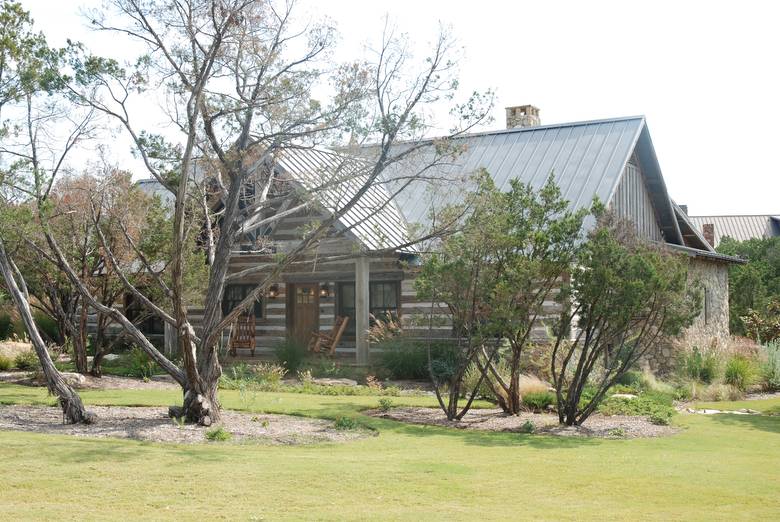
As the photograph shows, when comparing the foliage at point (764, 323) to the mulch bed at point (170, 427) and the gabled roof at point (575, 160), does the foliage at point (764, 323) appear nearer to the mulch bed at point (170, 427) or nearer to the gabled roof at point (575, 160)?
the gabled roof at point (575, 160)

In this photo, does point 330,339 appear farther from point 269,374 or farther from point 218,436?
point 218,436

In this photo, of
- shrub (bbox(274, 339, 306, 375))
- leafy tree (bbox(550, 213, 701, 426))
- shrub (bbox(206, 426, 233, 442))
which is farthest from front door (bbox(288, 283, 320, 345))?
shrub (bbox(206, 426, 233, 442))

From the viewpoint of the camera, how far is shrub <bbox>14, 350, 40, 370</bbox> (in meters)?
21.4

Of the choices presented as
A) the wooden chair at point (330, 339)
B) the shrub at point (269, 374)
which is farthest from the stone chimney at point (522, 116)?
the shrub at point (269, 374)

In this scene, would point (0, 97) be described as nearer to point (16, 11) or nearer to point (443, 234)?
point (16, 11)

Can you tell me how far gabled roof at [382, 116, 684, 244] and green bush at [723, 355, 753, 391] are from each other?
14.9 feet

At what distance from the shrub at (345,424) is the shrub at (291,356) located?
8421 mm

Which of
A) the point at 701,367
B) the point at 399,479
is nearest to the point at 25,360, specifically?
the point at 399,479

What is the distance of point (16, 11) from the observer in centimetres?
1374

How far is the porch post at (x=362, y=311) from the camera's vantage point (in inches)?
835

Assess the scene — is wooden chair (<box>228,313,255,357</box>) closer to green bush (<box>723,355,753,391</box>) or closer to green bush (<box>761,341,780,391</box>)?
green bush (<box>723,355,753,391</box>)

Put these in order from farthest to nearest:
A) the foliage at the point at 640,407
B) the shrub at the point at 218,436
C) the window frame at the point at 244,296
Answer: the window frame at the point at 244,296, the foliage at the point at 640,407, the shrub at the point at 218,436

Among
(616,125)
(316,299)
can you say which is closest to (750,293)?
(616,125)

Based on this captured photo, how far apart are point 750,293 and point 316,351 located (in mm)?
17173
